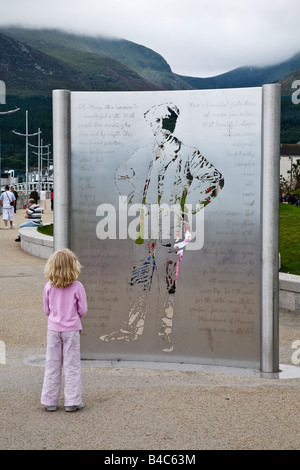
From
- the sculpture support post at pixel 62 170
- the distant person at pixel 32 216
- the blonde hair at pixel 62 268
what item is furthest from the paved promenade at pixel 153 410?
the distant person at pixel 32 216

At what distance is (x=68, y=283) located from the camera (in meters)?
6.16

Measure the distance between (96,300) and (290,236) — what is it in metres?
8.75

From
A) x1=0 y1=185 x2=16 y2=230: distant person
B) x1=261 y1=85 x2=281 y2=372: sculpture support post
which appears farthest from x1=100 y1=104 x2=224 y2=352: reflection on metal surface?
x1=0 y1=185 x2=16 y2=230: distant person


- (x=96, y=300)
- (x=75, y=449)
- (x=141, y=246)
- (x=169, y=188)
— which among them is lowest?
(x=75, y=449)

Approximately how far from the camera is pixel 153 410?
19.5 ft

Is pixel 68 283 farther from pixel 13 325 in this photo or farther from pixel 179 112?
pixel 13 325

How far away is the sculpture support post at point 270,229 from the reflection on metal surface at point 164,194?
48 cm

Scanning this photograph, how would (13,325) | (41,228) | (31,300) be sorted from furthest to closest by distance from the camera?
(41,228)
(31,300)
(13,325)

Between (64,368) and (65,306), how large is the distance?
493 mm

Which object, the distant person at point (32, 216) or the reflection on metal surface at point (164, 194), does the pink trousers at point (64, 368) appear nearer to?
the reflection on metal surface at point (164, 194)

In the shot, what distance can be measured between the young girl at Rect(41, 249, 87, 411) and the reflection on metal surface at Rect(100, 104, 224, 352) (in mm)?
1486

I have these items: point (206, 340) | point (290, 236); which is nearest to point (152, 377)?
point (206, 340)

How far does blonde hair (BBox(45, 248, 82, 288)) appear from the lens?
19.9ft

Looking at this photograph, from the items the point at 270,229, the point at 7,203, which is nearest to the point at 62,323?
the point at 270,229
